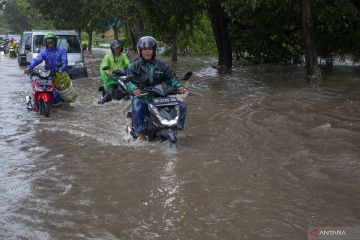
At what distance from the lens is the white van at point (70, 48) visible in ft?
57.0

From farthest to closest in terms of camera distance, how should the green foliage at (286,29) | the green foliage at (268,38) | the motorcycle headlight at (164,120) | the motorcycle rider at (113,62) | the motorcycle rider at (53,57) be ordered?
the green foliage at (268,38) < the green foliage at (286,29) < the motorcycle rider at (113,62) < the motorcycle rider at (53,57) < the motorcycle headlight at (164,120)

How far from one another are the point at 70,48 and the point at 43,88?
24.8ft

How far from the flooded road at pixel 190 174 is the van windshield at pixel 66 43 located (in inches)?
268

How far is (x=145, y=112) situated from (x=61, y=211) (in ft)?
10.1

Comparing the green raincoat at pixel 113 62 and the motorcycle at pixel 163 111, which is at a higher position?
the green raincoat at pixel 113 62

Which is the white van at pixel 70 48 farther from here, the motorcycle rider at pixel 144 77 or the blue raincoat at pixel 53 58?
→ the motorcycle rider at pixel 144 77

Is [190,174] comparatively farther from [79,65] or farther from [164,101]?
[79,65]

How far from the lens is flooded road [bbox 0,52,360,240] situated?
4.54m

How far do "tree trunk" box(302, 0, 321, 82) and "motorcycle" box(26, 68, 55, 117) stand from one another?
23.5ft

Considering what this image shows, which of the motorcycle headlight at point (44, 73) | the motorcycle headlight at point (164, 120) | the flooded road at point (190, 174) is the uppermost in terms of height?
the motorcycle headlight at point (44, 73)

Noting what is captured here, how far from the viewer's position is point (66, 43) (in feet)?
58.6

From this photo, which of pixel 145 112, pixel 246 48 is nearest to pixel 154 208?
pixel 145 112

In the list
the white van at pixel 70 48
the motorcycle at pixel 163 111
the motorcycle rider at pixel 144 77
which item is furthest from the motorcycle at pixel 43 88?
the white van at pixel 70 48

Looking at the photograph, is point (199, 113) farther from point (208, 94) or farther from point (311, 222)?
point (311, 222)
